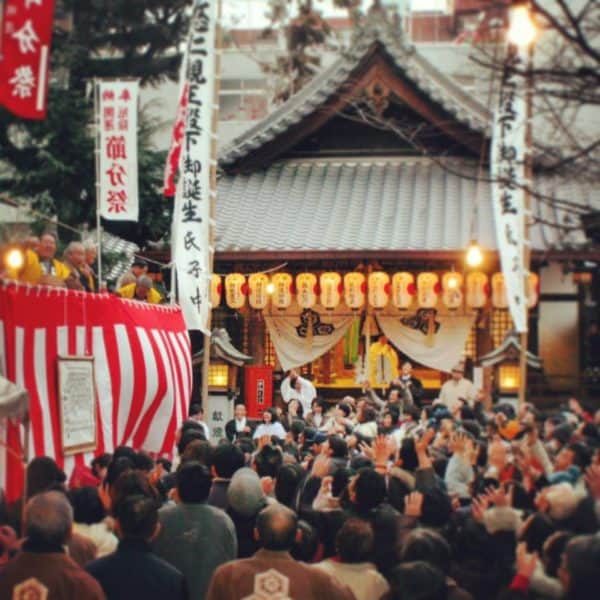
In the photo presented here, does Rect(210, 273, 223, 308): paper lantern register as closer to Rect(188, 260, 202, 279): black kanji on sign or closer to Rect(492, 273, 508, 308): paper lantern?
Rect(492, 273, 508, 308): paper lantern

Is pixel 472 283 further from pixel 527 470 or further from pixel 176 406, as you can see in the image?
pixel 527 470

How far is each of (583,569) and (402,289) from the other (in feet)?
44.4

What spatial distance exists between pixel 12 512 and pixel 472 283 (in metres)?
12.2

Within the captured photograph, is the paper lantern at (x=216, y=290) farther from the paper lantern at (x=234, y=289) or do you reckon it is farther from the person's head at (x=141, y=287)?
the person's head at (x=141, y=287)

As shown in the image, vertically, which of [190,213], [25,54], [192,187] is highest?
[25,54]

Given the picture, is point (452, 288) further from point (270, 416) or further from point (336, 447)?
point (336, 447)

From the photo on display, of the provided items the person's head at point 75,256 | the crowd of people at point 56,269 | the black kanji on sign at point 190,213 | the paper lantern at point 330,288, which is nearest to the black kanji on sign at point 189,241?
the black kanji on sign at point 190,213

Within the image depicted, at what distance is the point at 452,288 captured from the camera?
17.5m

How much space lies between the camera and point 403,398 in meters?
15.4

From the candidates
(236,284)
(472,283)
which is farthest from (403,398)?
(236,284)

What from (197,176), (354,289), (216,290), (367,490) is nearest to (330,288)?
(354,289)

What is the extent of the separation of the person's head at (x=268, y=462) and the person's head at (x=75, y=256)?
100 inches

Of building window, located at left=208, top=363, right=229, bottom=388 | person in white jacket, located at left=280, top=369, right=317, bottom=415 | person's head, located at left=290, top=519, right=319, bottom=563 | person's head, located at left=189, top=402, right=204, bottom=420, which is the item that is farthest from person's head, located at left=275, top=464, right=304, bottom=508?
building window, located at left=208, top=363, right=229, bottom=388

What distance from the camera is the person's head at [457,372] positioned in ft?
51.9
